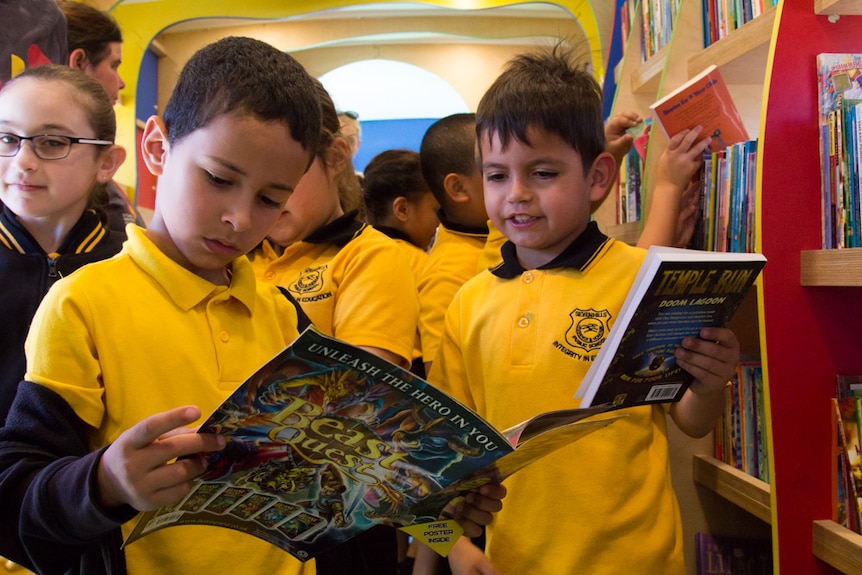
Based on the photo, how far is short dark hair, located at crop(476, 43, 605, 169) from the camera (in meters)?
1.36

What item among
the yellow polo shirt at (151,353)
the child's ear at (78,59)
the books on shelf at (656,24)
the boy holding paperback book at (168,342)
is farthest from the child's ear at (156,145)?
the books on shelf at (656,24)

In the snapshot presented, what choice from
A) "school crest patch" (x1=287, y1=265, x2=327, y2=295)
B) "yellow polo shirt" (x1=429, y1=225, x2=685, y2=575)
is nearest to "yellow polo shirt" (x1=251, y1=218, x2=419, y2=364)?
"school crest patch" (x1=287, y1=265, x2=327, y2=295)

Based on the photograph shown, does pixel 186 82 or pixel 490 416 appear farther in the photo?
pixel 490 416

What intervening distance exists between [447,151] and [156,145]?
4.16 ft

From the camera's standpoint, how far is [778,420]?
135cm

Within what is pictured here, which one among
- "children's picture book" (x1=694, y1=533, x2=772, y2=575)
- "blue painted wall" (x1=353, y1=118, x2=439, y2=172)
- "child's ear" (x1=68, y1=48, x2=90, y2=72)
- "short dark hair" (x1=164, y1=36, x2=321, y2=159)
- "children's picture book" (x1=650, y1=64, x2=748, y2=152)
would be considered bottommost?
"children's picture book" (x1=694, y1=533, x2=772, y2=575)

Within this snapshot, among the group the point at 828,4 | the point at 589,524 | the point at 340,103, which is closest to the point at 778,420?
the point at 589,524

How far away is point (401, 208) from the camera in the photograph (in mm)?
2686

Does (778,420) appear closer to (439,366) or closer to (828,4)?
(439,366)

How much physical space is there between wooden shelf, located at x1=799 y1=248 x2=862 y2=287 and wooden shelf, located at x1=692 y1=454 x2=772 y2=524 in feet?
1.47

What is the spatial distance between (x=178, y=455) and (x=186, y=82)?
1.87 feet

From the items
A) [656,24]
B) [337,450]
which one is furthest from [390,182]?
[337,450]

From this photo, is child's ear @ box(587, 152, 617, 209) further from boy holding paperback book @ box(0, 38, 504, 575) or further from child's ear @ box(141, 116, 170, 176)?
child's ear @ box(141, 116, 170, 176)

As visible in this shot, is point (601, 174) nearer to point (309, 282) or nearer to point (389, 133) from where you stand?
point (309, 282)
